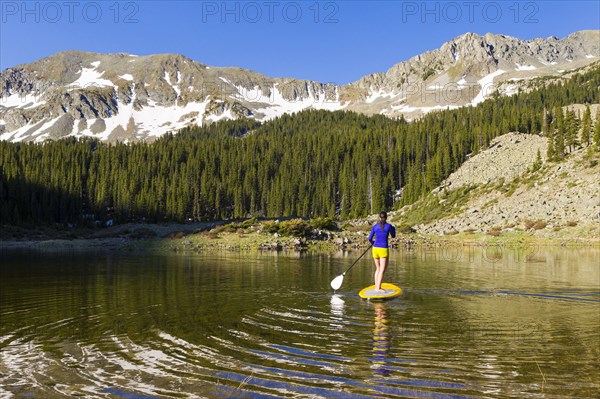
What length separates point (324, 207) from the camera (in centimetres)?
12725

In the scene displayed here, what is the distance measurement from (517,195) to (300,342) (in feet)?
259

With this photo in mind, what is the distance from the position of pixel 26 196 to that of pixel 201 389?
427 feet

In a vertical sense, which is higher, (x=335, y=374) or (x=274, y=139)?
(x=274, y=139)

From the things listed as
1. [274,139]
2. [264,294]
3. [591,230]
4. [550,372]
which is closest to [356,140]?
[274,139]

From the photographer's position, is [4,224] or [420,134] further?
[420,134]

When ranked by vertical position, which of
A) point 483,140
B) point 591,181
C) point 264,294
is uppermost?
point 483,140

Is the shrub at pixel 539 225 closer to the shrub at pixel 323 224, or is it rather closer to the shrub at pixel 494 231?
the shrub at pixel 494 231

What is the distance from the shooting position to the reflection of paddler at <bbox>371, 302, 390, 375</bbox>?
9.16m

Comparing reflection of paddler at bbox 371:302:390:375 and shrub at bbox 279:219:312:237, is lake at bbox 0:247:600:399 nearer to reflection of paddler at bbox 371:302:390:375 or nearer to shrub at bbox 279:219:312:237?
reflection of paddler at bbox 371:302:390:375

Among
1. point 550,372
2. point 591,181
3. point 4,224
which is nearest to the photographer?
point 550,372

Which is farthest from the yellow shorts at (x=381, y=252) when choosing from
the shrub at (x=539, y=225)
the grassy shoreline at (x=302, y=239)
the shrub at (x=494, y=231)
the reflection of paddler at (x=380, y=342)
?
the shrub at (x=539, y=225)

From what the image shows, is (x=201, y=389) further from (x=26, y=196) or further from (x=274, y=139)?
(x=274, y=139)

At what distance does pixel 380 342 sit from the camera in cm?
1104

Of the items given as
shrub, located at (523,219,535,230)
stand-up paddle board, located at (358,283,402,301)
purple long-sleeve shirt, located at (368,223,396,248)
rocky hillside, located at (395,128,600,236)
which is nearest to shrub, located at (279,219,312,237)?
rocky hillside, located at (395,128,600,236)
